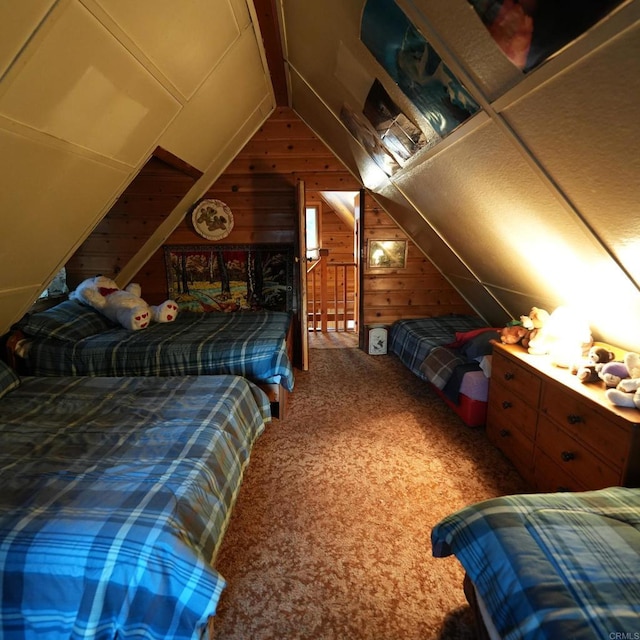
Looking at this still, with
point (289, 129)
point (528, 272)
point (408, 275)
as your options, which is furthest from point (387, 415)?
point (289, 129)

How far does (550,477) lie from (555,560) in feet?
3.41

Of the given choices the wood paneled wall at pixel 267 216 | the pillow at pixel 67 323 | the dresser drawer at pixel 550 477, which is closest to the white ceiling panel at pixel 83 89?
the pillow at pixel 67 323

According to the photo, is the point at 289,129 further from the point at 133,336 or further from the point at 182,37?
the point at 133,336

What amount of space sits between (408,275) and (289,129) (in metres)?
1.91

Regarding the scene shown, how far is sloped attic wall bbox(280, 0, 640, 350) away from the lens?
3.03ft

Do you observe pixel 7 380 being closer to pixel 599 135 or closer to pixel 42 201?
pixel 42 201

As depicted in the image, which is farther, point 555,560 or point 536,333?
point 536,333

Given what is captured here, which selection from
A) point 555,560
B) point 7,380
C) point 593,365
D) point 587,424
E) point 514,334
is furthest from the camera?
point 514,334

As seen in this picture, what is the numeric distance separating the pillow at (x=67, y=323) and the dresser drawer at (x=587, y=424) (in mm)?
2967

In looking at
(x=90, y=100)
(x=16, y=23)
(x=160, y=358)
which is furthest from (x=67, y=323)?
(x=16, y=23)

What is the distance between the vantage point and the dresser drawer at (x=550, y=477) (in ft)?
5.43

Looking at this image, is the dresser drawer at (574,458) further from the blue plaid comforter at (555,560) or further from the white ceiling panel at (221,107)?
the white ceiling panel at (221,107)

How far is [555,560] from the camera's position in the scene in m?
0.91

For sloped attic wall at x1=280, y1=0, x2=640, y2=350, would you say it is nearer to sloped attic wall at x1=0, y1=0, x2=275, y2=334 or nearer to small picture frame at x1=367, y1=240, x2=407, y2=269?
sloped attic wall at x1=0, y1=0, x2=275, y2=334
